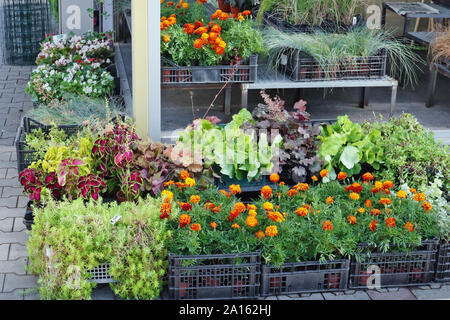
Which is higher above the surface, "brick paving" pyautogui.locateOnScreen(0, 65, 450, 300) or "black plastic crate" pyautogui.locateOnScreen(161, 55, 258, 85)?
"black plastic crate" pyautogui.locateOnScreen(161, 55, 258, 85)

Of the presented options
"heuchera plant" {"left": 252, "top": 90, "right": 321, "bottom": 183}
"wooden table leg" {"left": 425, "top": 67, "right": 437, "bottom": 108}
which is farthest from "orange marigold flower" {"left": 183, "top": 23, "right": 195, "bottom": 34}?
"wooden table leg" {"left": 425, "top": 67, "right": 437, "bottom": 108}

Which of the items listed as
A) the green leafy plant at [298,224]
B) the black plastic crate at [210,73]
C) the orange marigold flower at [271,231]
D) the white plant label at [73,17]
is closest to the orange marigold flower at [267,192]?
the green leafy plant at [298,224]

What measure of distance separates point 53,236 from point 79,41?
13.3ft

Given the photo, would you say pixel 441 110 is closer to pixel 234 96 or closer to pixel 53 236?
pixel 234 96

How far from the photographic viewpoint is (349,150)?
4996 mm

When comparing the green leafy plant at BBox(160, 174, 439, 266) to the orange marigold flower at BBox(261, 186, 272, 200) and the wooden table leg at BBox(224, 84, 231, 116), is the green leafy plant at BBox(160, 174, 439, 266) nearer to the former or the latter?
the orange marigold flower at BBox(261, 186, 272, 200)

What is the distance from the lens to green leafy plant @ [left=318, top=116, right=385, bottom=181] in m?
4.99

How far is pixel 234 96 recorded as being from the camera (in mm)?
6961

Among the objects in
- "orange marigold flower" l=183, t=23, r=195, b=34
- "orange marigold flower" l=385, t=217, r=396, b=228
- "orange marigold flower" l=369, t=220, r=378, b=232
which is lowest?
"orange marigold flower" l=369, t=220, r=378, b=232

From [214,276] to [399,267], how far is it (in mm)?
1164

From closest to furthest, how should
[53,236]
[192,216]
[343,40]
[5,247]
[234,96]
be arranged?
[53,236], [192,216], [5,247], [343,40], [234,96]

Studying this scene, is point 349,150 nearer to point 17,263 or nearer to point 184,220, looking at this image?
point 184,220

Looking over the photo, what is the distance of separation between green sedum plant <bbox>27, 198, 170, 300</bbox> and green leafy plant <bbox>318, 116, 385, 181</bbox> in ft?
5.00
